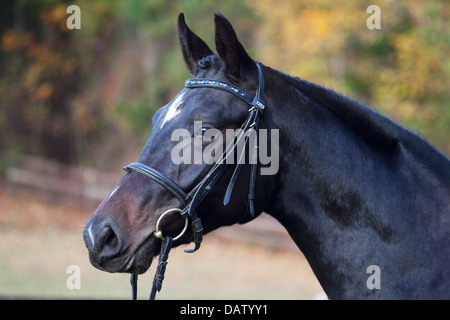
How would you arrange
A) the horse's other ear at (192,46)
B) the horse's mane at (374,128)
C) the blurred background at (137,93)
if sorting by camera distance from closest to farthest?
the horse's mane at (374,128)
the horse's other ear at (192,46)
the blurred background at (137,93)

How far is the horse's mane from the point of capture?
300cm

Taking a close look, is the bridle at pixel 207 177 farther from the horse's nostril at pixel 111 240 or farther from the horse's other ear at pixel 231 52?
the horse's nostril at pixel 111 240

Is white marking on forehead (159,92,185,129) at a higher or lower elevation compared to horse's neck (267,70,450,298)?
higher

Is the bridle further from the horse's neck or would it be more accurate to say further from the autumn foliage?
the autumn foliage

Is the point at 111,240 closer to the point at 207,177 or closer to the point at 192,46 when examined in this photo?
the point at 207,177

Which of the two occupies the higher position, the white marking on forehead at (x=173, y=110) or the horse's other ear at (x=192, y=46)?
the horse's other ear at (x=192, y=46)

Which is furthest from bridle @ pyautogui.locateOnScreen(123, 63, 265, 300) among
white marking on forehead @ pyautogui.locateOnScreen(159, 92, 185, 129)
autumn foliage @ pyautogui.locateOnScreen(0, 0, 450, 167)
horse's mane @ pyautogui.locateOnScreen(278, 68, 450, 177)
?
autumn foliage @ pyautogui.locateOnScreen(0, 0, 450, 167)

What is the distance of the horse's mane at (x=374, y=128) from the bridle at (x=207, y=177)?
1.11 feet

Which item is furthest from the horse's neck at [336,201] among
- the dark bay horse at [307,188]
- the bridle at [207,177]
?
the bridle at [207,177]

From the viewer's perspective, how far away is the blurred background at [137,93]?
1460cm

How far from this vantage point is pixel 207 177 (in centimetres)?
279

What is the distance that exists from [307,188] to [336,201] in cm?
17

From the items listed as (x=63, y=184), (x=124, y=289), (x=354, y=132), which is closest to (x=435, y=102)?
(x=124, y=289)
